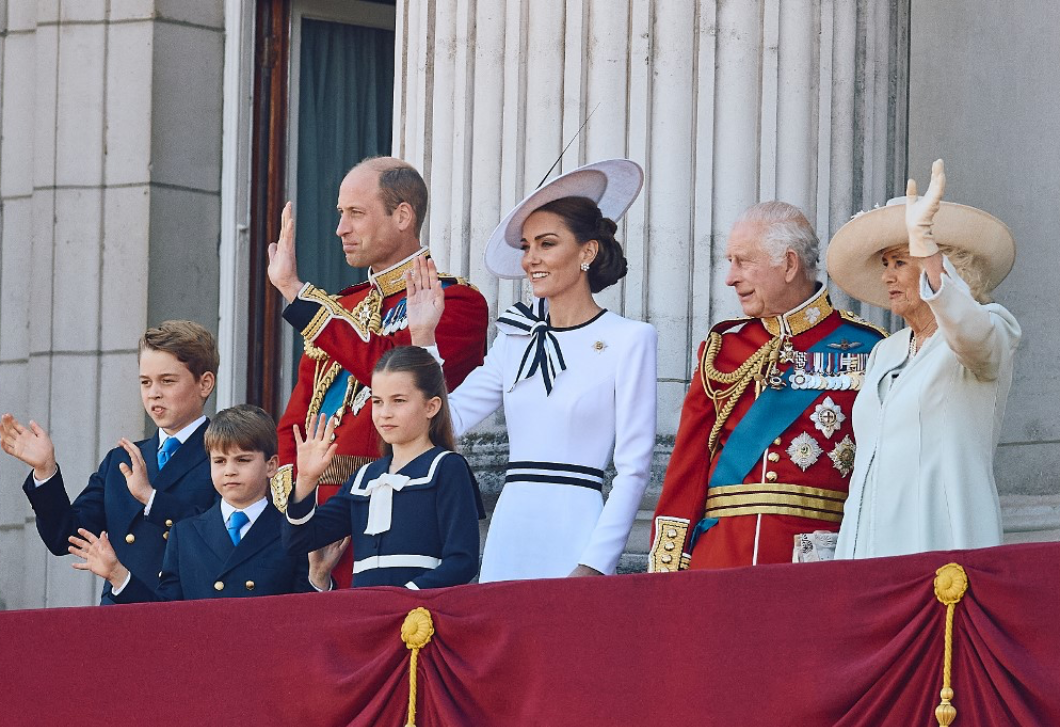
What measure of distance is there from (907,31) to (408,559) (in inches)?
131

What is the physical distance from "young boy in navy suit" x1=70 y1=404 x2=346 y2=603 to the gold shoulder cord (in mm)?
1079

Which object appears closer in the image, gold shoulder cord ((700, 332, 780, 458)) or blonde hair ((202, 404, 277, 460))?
gold shoulder cord ((700, 332, 780, 458))

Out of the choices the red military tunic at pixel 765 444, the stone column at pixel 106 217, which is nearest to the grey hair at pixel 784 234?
the red military tunic at pixel 765 444

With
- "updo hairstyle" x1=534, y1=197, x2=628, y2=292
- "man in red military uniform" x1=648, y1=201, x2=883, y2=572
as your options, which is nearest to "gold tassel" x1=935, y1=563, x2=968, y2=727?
"man in red military uniform" x1=648, y1=201, x2=883, y2=572

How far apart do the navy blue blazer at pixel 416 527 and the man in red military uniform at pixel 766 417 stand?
20.5 inches

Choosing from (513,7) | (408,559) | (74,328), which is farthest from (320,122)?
(408,559)

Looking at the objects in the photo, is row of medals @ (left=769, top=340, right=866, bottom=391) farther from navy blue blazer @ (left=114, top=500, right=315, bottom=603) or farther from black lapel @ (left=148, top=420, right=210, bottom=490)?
black lapel @ (left=148, top=420, right=210, bottom=490)

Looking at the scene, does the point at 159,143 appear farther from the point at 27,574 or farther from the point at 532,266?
the point at 532,266

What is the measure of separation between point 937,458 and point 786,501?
1.86 ft

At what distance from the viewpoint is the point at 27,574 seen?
9422 mm

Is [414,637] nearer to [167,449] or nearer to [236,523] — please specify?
[236,523]

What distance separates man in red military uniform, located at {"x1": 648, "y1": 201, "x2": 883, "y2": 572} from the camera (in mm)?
5695

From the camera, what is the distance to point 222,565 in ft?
19.7

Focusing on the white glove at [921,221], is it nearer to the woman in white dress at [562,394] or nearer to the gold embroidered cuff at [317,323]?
the woman in white dress at [562,394]
